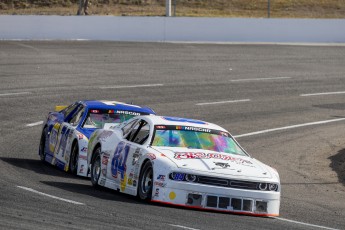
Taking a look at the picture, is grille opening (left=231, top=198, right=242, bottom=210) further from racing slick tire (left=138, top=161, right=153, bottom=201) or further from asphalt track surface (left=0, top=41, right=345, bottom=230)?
racing slick tire (left=138, top=161, right=153, bottom=201)

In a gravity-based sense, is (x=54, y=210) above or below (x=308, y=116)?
above

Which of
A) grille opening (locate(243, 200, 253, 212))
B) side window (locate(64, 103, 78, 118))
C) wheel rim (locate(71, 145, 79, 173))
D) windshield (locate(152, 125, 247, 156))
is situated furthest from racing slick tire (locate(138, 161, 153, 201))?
side window (locate(64, 103, 78, 118))

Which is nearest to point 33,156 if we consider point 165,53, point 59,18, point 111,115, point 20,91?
point 111,115

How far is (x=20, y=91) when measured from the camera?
2861 centimetres

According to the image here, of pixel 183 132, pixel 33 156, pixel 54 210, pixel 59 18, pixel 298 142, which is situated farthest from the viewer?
pixel 59 18

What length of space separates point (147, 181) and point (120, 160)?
1019mm

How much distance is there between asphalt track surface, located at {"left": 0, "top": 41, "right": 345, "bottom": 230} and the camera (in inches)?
465

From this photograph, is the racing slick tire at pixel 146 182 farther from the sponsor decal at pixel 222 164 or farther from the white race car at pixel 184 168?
the sponsor decal at pixel 222 164

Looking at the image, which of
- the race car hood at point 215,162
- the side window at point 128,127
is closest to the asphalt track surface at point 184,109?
the race car hood at point 215,162

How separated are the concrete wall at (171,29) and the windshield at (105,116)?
2580cm

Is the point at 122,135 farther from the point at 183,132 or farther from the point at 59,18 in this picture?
the point at 59,18

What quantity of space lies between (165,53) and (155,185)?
2750cm

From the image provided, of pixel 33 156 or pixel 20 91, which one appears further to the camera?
pixel 20 91

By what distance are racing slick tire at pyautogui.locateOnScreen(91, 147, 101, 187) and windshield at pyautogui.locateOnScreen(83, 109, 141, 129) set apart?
80.9 inches
